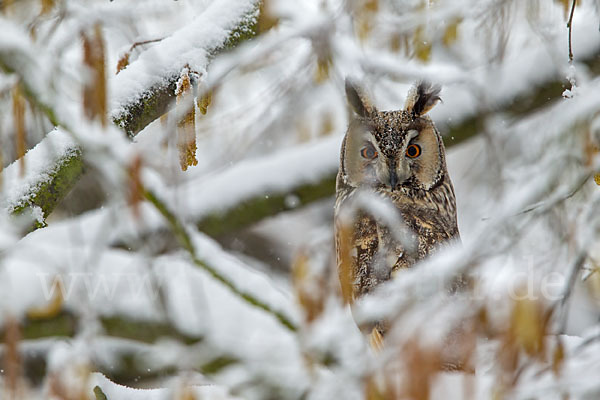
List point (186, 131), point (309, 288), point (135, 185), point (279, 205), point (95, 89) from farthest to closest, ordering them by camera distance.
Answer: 1. point (279, 205)
2. point (186, 131)
3. point (309, 288)
4. point (95, 89)
5. point (135, 185)

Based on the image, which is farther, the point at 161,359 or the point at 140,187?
the point at 161,359

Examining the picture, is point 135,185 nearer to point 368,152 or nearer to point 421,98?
point 368,152

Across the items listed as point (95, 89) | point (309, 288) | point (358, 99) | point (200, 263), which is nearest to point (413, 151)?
point (358, 99)

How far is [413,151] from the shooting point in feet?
8.23

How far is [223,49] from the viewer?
7.33ft

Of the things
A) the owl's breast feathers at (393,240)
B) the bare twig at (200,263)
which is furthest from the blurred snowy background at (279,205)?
the owl's breast feathers at (393,240)

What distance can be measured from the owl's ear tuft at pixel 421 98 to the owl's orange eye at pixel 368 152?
0.70 ft

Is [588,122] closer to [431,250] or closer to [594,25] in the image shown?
[431,250]

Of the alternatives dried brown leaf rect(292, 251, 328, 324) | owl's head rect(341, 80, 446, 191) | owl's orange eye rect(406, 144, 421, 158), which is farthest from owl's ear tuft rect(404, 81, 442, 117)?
dried brown leaf rect(292, 251, 328, 324)

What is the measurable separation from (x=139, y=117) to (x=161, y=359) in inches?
31.4

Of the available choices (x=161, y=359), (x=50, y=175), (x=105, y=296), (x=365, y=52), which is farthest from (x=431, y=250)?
(x=105, y=296)

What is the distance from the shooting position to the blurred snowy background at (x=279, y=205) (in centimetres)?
127

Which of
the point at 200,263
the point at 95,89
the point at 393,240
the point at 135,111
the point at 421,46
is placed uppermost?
the point at 421,46

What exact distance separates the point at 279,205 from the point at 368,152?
38.1 inches
